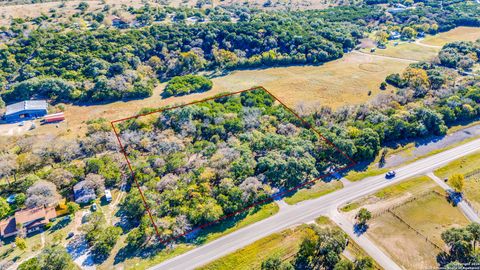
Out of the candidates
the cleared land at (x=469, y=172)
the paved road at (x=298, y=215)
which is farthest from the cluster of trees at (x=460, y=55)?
the cleared land at (x=469, y=172)

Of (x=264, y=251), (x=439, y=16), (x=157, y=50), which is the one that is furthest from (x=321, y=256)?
(x=439, y=16)

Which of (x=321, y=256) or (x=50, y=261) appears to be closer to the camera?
(x=50, y=261)

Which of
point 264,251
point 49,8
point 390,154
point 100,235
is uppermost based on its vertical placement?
point 49,8

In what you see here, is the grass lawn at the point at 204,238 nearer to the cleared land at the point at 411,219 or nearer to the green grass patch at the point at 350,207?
the green grass patch at the point at 350,207

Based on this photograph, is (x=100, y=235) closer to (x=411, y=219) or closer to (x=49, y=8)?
(x=411, y=219)

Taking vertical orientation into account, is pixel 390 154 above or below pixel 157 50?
below

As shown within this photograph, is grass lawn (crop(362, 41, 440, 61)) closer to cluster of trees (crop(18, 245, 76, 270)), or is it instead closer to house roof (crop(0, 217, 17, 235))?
cluster of trees (crop(18, 245, 76, 270))
